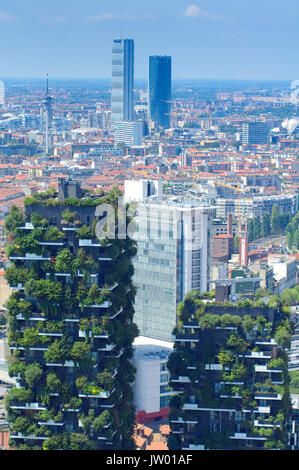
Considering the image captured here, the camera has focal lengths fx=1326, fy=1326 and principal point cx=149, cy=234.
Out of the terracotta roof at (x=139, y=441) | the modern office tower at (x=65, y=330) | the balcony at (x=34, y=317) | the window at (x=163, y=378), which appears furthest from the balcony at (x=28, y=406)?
the window at (x=163, y=378)

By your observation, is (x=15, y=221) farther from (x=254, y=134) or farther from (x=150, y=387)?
(x=254, y=134)

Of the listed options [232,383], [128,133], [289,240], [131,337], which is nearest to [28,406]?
[131,337]

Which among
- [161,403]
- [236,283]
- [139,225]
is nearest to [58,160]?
[236,283]

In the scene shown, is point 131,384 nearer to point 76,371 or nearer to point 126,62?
point 76,371

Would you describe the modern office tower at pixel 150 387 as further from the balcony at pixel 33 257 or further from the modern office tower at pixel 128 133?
the modern office tower at pixel 128 133

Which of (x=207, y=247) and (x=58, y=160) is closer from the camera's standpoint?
(x=207, y=247)

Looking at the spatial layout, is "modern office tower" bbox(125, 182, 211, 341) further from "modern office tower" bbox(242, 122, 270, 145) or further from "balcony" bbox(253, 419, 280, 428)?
"modern office tower" bbox(242, 122, 270, 145)
